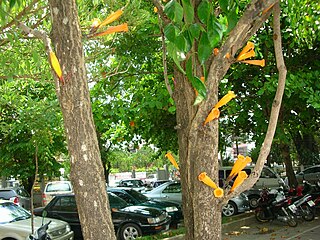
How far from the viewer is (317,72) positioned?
29.9 feet

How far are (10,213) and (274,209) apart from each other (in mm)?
7442

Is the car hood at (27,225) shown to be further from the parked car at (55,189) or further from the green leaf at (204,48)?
the parked car at (55,189)

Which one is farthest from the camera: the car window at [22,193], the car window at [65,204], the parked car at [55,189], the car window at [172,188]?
the car window at [22,193]

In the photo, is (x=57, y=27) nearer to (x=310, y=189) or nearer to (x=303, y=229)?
(x=303, y=229)

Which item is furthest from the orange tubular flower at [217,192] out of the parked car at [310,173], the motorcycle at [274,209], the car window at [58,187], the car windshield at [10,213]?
the parked car at [310,173]

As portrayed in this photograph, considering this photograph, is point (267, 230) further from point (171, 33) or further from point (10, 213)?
point (171, 33)

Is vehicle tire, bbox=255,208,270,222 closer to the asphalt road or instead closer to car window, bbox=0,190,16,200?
the asphalt road

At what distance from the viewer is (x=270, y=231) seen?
11.3m

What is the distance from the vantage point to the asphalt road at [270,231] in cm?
1027

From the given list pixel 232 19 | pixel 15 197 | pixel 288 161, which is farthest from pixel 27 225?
pixel 15 197

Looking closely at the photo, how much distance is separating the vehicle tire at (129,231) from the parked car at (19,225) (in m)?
1.34

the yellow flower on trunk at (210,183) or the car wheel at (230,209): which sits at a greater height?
the yellow flower on trunk at (210,183)

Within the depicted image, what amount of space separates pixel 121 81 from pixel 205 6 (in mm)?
7868

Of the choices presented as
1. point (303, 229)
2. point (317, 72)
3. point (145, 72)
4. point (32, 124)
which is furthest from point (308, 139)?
point (32, 124)
